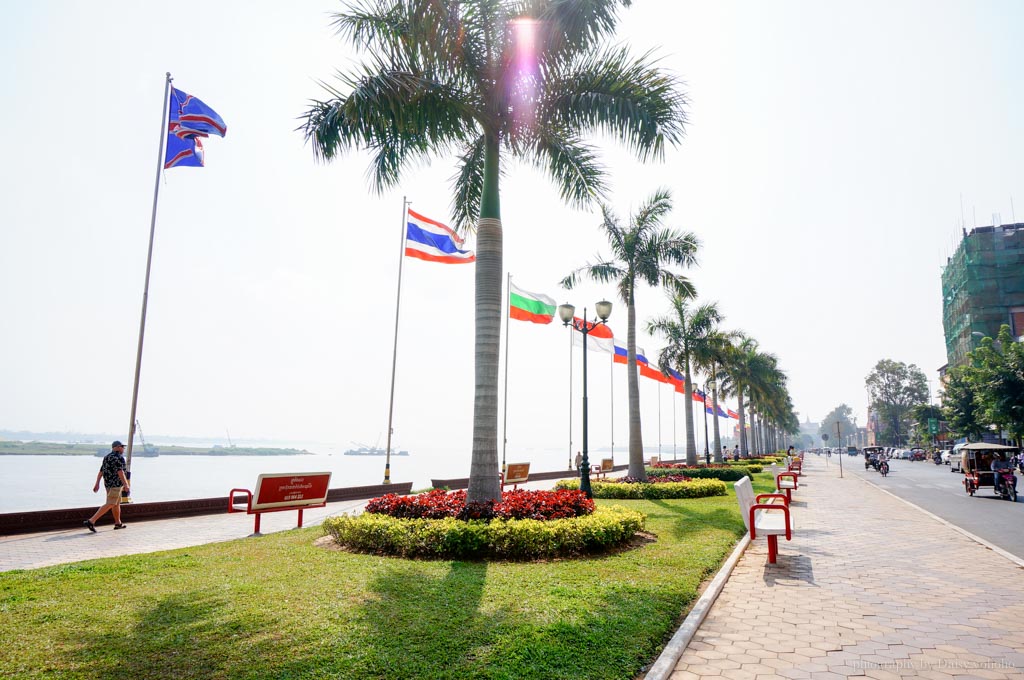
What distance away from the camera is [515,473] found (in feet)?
64.5

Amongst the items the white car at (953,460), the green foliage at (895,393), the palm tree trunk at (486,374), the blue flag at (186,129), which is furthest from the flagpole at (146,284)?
the green foliage at (895,393)

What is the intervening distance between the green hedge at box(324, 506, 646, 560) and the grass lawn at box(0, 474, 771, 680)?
1.07ft

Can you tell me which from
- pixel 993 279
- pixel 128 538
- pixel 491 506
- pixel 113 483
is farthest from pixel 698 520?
pixel 993 279

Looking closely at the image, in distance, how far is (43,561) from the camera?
28.1 ft

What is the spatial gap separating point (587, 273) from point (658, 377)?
42.7ft

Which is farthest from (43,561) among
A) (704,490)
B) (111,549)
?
(704,490)

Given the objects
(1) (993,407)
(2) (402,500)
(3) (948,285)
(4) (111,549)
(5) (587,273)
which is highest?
(3) (948,285)

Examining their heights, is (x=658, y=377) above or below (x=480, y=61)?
below

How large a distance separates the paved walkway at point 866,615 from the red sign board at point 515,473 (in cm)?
965

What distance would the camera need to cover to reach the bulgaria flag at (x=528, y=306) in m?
26.3

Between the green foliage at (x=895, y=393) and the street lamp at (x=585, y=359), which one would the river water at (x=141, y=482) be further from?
the green foliage at (x=895, y=393)

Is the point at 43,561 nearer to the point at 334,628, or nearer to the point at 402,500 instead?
the point at 402,500

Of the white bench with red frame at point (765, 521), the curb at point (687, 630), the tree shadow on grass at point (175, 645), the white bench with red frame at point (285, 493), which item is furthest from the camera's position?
the white bench with red frame at point (285, 493)

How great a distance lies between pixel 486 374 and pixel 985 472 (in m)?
20.9
